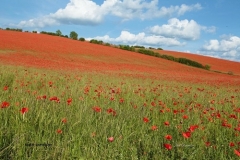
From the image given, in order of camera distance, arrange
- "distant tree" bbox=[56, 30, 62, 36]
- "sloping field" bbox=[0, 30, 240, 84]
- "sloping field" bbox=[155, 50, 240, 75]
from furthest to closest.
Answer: "distant tree" bbox=[56, 30, 62, 36]
"sloping field" bbox=[155, 50, 240, 75]
"sloping field" bbox=[0, 30, 240, 84]

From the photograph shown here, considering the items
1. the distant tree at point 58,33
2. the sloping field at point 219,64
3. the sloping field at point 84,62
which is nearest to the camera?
the sloping field at point 84,62

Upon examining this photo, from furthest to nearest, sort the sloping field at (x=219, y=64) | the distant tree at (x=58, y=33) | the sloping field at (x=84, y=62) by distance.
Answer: the distant tree at (x=58, y=33)
the sloping field at (x=219, y=64)
the sloping field at (x=84, y=62)


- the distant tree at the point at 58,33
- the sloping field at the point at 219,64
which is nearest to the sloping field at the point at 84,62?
the sloping field at the point at 219,64

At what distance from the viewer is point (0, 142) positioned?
2.78m

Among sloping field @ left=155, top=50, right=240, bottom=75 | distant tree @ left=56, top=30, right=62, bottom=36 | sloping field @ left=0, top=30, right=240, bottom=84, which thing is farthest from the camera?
distant tree @ left=56, top=30, right=62, bottom=36

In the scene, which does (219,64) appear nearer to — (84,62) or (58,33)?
(84,62)

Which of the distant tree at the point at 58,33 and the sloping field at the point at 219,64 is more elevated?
the distant tree at the point at 58,33

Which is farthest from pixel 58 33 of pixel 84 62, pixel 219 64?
pixel 84 62

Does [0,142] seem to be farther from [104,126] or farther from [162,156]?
[162,156]

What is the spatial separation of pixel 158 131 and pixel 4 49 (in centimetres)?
2953

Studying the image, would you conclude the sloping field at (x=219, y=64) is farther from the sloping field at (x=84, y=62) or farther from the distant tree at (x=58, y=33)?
the distant tree at (x=58, y=33)

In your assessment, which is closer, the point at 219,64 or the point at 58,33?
the point at 219,64

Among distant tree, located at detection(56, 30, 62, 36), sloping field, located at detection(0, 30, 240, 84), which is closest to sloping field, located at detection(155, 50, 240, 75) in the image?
sloping field, located at detection(0, 30, 240, 84)

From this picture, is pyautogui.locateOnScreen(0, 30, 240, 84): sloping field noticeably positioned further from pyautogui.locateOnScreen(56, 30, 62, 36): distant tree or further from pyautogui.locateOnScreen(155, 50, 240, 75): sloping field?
pyautogui.locateOnScreen(56, 30, 62, 36): distant tree
